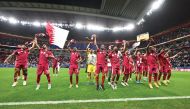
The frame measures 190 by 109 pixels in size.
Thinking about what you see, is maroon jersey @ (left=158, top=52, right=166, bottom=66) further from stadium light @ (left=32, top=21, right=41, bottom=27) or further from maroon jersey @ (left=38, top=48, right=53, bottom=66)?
stadium light @ (left=32, top=21, right=41, bottom=27)

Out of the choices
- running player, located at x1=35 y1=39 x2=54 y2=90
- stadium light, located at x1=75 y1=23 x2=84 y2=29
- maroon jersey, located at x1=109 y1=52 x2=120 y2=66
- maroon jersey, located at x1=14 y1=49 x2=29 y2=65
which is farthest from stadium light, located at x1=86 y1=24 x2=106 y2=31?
running player, located at x1=35 y1=39 x2=54 y2=90

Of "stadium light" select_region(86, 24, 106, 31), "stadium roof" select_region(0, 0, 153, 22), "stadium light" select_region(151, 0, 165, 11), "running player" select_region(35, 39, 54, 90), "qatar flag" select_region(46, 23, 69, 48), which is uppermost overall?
"stadium roof" select_region(0, 0, 153, 22)

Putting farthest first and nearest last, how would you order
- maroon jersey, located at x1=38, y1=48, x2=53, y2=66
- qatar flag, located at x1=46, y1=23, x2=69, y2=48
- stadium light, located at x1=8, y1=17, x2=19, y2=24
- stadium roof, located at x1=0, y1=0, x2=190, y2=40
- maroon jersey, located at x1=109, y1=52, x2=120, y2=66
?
stadium light, located at x1=8, y1=17, x2=19, y2=24 → stadium roof, located at x1=0, y1=0, x2=190, y2=40 → qatar flag, located at x1=46, y1=23, x2=69, y2=48 → maroon jersey, located at x1=109, y1=52, x2=120, y2=66 → maroon jersey, located at x1=38, y1=48, x2=53, y2=66

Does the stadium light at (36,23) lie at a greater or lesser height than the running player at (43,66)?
greater

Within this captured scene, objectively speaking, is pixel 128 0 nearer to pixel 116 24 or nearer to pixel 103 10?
pixel 103 10

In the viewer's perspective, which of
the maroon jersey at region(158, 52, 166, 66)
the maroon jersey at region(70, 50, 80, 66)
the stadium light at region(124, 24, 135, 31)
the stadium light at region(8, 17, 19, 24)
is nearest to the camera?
the maroon jersey at region(70, 50, 80, 66)

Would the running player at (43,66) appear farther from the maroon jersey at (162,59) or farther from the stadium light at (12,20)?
the stadium light at (12,20)

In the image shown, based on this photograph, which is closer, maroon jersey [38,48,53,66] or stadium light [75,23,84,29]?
maroon jersey [38,48,53,66]

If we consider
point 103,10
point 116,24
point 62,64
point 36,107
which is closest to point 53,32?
point 36,107

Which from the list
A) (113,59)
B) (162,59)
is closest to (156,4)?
(162,59)

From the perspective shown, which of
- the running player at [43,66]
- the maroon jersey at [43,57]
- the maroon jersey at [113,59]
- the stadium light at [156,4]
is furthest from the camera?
the stadium light at [156,4]

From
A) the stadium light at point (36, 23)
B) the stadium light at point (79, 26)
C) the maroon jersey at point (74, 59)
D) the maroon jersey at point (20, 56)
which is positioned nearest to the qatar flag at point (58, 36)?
the maroon jersey at point (20, 56)

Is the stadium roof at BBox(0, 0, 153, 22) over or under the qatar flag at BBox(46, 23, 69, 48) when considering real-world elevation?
over

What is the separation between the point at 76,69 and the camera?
11828 mm
